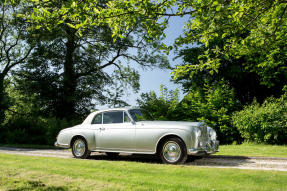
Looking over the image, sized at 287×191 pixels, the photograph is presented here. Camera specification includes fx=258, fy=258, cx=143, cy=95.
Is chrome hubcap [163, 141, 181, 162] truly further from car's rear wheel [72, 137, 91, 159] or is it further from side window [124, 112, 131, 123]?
car's rear wheel [72, 137, 91, 159]

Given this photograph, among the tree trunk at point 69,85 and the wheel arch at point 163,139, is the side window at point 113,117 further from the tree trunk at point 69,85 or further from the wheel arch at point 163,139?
the tree trunk at point 69,85

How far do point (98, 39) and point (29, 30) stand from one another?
6303 mm

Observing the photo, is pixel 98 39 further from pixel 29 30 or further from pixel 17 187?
pixel 17 187

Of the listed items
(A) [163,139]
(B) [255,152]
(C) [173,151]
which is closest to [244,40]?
(B) [255,152]

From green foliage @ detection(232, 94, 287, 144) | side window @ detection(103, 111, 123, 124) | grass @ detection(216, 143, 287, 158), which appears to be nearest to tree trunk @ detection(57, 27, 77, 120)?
green foliage @ detection(232, 94, 287, 144)

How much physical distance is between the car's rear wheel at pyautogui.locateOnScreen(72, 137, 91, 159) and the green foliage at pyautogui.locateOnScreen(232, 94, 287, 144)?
11039 mm

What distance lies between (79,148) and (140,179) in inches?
199

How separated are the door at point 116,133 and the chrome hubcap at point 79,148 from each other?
74 centimetres

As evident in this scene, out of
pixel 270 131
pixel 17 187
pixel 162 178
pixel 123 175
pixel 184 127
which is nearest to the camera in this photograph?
pixel 17 187

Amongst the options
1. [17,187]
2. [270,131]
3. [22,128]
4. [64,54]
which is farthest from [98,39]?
[17,187]

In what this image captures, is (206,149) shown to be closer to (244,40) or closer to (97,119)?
(97,119)

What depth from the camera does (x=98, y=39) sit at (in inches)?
1009

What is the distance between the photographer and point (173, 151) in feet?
26.0

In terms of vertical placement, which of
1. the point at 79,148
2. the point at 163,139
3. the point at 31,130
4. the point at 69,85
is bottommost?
the point at 79,148
